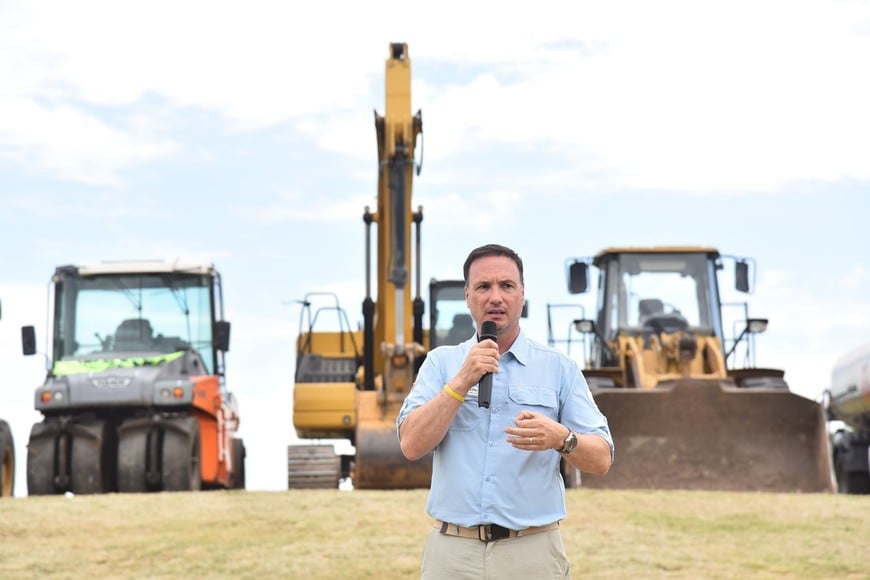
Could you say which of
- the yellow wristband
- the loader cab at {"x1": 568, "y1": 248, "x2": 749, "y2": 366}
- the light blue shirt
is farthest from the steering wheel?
the yellow wristband

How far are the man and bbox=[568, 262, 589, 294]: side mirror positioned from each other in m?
13.5

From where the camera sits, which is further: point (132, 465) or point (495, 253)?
point (132, 465)

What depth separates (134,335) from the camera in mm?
18891

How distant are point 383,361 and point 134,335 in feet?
11.0

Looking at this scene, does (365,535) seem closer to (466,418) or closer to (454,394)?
(466,418)

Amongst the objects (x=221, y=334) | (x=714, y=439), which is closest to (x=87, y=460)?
(x=221, y=334)

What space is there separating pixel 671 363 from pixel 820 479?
2.72 m

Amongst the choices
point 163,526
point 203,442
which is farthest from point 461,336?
point 163,526

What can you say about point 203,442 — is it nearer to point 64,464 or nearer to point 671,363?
point 64,464

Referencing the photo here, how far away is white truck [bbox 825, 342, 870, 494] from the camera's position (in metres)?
25.5

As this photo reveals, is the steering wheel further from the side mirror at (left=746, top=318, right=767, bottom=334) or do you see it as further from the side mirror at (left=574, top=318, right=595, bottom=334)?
the side mirror at (left=574, top=318, right=595, bottom=334)

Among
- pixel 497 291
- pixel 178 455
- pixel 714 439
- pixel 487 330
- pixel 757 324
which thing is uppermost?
pixel 757 324

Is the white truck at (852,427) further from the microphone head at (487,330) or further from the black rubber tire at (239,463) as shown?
the microphone head at (487,330)

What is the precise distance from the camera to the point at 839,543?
42.7 ft
